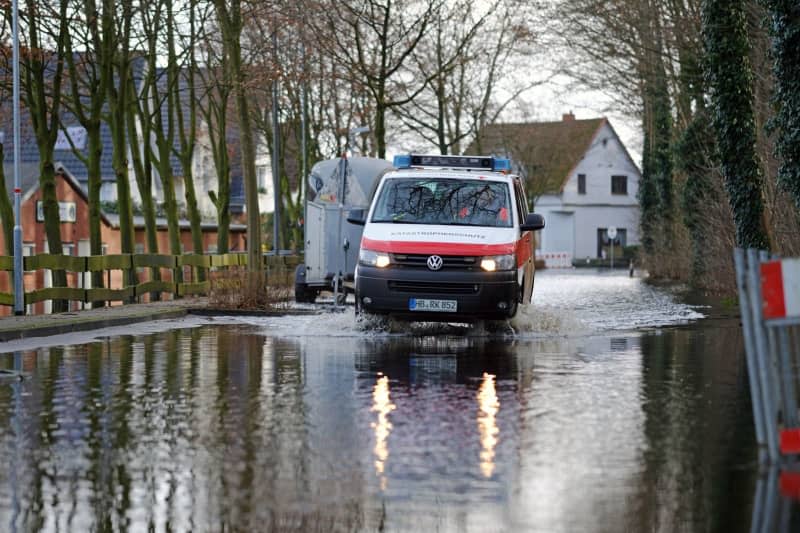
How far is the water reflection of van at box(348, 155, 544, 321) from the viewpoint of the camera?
1833cm

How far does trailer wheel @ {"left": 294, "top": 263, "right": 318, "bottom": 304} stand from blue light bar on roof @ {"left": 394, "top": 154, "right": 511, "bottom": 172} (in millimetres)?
10892

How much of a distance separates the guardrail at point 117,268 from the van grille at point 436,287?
9120 millimetres

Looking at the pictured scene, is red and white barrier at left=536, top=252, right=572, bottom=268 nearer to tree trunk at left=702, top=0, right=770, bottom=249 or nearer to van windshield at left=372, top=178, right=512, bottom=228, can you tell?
tree trunk at left=702, top=0, right=770, bottom=249

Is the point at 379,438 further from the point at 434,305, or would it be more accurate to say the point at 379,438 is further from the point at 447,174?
the point at 447,174

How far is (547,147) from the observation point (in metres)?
92.6

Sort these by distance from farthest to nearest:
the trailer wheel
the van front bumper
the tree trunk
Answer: the trailer wheel, the tree trunk, the van front bumper

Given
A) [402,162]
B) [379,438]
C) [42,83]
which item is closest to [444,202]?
[402,162]

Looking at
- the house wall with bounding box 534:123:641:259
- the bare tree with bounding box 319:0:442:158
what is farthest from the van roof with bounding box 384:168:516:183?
the house wall with bounding box 534:123:641:259

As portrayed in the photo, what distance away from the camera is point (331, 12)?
37.8 meters

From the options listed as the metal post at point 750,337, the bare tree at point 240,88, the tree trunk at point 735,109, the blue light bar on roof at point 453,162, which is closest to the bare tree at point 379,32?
the bare tree at point 240,88

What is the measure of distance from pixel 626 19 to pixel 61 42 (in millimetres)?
14082

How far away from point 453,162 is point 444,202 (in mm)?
1444

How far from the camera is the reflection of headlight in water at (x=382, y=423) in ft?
28.1

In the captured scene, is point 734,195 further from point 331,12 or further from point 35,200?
point 35,200
